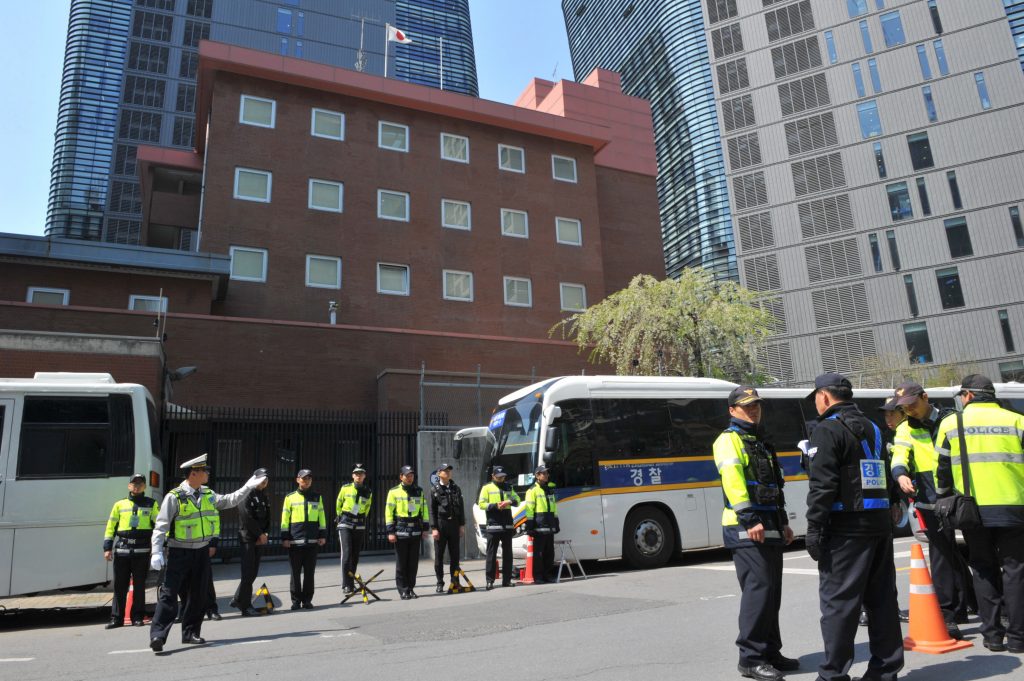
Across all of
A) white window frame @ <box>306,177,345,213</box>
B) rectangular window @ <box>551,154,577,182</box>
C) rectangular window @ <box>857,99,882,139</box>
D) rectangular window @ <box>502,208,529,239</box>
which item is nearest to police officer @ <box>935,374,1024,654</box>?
white window frame @ <box>306,177,345,213</box>

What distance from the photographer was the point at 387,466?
19.7 metres

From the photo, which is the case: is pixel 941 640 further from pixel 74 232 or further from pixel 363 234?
pixel 74 232

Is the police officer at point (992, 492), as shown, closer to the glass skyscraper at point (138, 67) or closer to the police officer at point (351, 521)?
the police officer at point (351, 521)

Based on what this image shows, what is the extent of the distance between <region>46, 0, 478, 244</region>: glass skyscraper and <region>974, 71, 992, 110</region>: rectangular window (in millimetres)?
51304

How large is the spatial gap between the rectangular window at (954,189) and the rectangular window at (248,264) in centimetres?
4374

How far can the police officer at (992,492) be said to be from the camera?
17.6 feet

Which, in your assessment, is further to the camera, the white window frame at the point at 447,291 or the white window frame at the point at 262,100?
the white window frame at the point at 447,291

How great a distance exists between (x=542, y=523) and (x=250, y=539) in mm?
4653

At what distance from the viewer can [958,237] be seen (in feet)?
153

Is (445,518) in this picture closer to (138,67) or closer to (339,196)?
(339,196)

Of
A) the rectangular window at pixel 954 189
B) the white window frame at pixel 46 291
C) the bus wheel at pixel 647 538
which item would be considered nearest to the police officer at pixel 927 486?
the bus wheel at pixel 647 538

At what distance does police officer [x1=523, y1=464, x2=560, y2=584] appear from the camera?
1209 centimetres

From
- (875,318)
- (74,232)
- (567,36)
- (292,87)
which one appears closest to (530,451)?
(292,87)

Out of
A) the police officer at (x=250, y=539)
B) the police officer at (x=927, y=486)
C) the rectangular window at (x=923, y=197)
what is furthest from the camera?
the rectangular window at (x=923, y=197)
